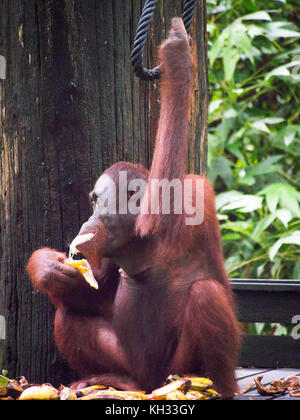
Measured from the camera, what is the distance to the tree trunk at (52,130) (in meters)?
2.74

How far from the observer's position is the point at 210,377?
241 centimetres

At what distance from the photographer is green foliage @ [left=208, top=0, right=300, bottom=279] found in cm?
468

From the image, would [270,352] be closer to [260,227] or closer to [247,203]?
[247,203]

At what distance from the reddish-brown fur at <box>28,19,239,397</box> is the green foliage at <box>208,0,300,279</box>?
5.83ft

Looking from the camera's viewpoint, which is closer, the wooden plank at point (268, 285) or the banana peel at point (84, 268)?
the banana peel at point (84, 268)

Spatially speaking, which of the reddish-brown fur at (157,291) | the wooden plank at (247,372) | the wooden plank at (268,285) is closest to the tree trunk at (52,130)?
the reddish-brown fur at (157,291)

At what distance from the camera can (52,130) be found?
108 inches

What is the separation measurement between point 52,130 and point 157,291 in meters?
0.72

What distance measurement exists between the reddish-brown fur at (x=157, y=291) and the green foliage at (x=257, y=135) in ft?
5.83

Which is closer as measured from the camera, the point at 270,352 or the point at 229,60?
the point at 270,352

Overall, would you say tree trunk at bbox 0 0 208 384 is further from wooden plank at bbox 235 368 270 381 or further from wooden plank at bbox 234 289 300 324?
wooden plank at bbox 234 289 300 324

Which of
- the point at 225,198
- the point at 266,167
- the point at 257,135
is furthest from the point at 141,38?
the point at 257,135

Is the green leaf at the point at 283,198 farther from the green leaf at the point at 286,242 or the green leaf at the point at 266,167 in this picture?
the green leaf at the point at 266,167

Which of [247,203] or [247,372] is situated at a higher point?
[247,203]
